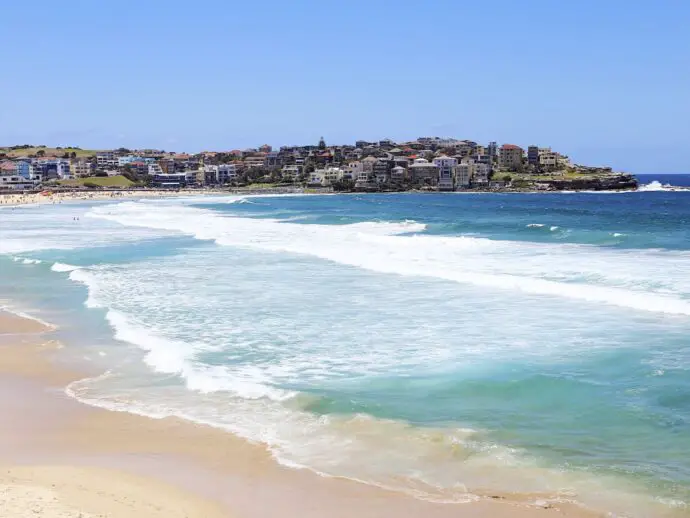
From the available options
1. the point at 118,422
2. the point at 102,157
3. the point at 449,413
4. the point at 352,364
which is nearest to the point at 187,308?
the point at 352,364

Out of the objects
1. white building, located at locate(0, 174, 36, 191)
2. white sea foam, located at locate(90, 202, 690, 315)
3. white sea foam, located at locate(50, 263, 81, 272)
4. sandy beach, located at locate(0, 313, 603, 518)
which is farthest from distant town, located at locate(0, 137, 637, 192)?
sandy beach, located at locate(0, 313, 603, 518)

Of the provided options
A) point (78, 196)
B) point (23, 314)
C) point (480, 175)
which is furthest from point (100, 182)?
point (23, 314)

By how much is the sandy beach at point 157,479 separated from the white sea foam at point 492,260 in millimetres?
11164

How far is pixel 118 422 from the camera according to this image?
1001 cm

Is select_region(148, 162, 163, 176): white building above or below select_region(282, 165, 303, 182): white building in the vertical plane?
above

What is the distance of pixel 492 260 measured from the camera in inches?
1096

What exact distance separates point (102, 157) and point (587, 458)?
599 ft

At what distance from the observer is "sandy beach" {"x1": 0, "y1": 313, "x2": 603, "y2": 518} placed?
23.7 ft

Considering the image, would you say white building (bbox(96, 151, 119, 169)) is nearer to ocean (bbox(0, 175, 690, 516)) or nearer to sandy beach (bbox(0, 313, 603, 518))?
ocean (bbox(0, 175, 690, 516))

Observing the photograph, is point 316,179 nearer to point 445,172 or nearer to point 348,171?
point 348,171

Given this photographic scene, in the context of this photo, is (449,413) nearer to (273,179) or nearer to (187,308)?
(187,308)

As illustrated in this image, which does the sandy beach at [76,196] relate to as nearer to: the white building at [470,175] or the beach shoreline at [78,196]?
the beach shoreline at [78,196]

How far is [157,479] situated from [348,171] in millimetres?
141460

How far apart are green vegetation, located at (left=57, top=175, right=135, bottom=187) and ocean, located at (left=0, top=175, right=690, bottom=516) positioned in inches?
4835
